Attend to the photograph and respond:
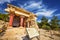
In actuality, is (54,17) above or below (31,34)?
above

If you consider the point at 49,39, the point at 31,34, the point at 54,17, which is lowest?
the point at 49,39

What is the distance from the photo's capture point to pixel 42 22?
2802cm

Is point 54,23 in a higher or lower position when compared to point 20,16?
lower

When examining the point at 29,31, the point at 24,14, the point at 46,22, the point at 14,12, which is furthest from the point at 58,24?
the point at 29,31

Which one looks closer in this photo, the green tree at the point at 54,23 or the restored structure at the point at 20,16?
the restored structure at the point at 20,16

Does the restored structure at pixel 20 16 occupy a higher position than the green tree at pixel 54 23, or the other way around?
the restored structure at pixel 20 16

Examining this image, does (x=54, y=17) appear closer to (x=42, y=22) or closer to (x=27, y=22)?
(x=42, y=22)

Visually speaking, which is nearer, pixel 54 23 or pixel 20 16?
pixel 20 16

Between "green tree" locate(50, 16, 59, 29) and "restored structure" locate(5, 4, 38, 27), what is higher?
"restored structure" locate(5, 4, 38, 27)

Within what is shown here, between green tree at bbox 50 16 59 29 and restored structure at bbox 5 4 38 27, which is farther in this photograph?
green tree at bbox 50 16 59 29

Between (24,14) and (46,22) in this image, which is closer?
(24,14)

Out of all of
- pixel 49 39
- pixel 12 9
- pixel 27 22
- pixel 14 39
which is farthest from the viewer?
pixel 27 22

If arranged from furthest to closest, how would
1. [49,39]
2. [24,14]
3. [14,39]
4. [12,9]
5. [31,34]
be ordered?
[24,14]
[12,9]
[49,39]
[14,39]
[31,34]

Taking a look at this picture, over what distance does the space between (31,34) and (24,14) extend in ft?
27.6
